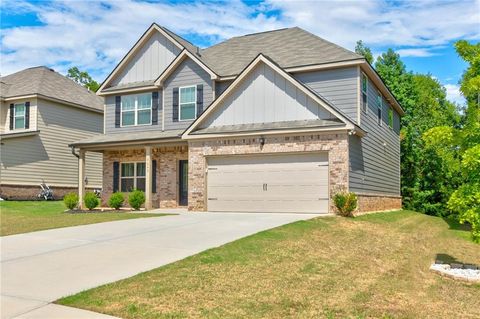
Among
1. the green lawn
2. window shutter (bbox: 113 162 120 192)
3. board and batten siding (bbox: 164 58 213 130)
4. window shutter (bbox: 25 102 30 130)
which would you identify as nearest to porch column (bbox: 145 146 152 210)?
board and batten siding (bbox: 164 58 213 130)

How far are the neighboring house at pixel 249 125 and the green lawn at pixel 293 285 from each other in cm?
593

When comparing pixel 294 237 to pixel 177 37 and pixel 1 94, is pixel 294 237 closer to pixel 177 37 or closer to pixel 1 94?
pixel 177 37

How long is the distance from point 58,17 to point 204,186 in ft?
28.9

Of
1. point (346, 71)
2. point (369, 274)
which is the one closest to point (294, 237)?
point (369, 274)

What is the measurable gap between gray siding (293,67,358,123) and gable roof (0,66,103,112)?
18388mm

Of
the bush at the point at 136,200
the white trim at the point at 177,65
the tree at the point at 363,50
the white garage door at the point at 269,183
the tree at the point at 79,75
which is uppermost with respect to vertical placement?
the tree at the point at 79,75

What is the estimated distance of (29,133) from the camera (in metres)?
28.2

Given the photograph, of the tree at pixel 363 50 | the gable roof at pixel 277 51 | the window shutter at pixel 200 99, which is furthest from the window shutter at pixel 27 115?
the tree at pixel 363 50

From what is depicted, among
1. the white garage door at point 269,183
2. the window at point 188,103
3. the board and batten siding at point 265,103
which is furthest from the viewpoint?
the window at point 188,103

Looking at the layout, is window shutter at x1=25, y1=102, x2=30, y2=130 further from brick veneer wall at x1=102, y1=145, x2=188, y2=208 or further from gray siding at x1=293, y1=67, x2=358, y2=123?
gray siding at x1=293, y1=67, x2=358, y2=123

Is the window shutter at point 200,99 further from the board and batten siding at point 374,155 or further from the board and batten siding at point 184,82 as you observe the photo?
the board and batten siding at point 374,155

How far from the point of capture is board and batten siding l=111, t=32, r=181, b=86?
80.1 feet

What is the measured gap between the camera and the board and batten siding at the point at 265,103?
1828cm

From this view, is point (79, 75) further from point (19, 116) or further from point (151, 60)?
point (151, 60)
